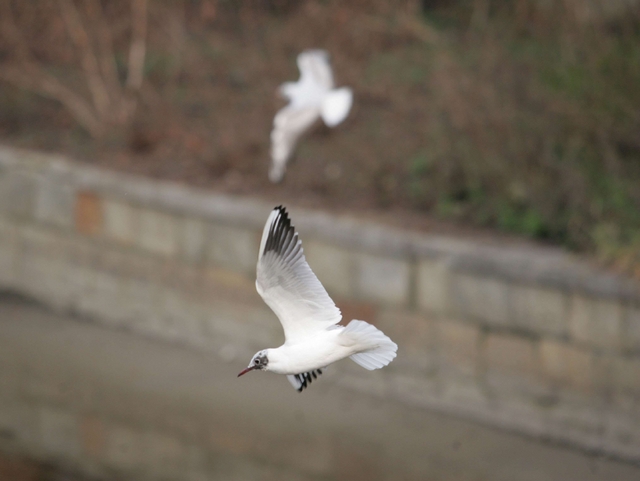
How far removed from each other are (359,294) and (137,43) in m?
3.66

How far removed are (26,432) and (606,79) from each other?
399 cm

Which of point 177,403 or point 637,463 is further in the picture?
point 177,403

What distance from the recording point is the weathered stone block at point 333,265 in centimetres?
603

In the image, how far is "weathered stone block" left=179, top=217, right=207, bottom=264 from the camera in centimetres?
666

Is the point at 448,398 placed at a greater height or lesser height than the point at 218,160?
lesser

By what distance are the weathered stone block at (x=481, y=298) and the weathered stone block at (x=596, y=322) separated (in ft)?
1.30

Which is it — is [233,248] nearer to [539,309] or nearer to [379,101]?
[539,309]

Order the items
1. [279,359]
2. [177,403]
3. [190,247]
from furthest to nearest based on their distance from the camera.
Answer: [190,247], [177,403], [279,359]

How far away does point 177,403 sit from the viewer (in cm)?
604

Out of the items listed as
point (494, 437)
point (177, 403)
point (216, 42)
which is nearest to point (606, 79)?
point (494, 437)

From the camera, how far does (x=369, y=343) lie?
2.73m

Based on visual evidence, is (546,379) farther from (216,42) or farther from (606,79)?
(216,42)

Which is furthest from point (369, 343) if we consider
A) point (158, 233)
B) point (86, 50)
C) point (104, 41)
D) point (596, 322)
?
point (104, 41)

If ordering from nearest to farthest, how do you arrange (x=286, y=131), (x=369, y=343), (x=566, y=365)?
(x=369, y=343) < (x=566, y=365) < (x=286, y=131)
